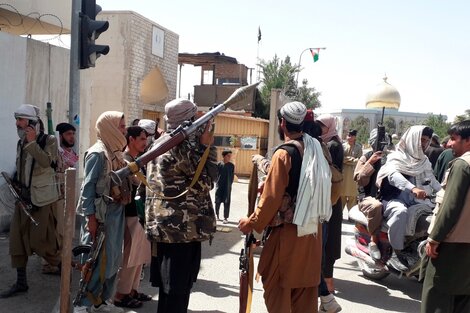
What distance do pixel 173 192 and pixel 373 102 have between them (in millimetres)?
5267

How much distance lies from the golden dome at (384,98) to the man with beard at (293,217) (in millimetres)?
4370

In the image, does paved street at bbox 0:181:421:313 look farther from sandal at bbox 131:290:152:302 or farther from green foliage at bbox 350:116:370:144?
green foliage at bbox 350:116:370:144

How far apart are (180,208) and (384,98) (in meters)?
5.79

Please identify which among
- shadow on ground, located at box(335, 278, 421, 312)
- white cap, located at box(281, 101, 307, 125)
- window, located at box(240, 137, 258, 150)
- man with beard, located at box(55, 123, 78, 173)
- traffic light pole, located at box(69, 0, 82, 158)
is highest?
traffic light pole, located at box(69, 0, 82, 158)

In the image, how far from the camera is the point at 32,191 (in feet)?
15.0

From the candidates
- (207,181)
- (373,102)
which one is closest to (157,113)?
(373,102)

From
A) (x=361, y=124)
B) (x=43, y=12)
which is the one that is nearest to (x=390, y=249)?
(x=43, y=12)

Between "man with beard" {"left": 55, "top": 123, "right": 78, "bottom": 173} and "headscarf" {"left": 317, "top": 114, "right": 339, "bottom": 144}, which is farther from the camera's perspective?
"man with beard" {"left": 55, "top": 123, "right": 78, "bottom": 173}

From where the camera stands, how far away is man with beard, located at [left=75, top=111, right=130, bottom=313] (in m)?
3.74

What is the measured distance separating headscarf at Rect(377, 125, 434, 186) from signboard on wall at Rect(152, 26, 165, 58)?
45.8 feet

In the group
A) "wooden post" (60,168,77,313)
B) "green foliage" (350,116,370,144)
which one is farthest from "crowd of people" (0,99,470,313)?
"green foliage" (350,116,370,144)

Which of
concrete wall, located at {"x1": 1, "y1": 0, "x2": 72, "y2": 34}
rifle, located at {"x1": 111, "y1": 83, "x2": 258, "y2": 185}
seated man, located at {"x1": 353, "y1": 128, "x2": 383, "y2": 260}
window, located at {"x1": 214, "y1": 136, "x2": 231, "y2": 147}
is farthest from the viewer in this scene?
window, located at {"x1": 214, "y1": 136, "x2": 231, "y2": 147}

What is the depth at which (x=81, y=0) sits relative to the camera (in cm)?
479

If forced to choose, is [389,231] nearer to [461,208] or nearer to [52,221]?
[461,208]
